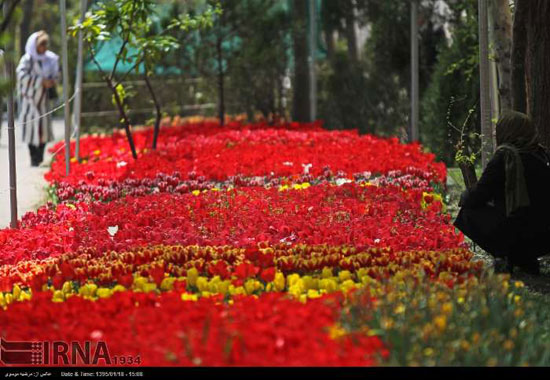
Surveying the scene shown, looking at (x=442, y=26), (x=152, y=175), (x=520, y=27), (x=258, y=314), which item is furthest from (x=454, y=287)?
(x=442, y=26)

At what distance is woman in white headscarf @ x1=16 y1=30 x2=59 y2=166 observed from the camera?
1778 cm

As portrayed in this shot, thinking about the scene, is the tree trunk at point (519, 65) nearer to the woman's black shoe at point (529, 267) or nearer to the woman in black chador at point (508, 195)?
the woman in black chador at point (508, 195)

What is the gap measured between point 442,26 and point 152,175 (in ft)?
26.7

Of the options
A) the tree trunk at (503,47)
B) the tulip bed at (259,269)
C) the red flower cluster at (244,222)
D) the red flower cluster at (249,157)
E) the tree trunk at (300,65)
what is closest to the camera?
the tulip bed at (259,269)

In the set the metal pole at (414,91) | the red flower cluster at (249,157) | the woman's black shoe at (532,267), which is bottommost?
the woman's black shoe at (532,267)

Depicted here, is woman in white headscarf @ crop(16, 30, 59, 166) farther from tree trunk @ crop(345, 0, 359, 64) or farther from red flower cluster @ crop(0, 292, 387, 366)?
red flower cluster @ crop(0, 292, 387, 366)

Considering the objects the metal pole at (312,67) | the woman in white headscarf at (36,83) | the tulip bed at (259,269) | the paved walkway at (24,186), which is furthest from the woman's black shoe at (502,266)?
the metal pole at (312,67)

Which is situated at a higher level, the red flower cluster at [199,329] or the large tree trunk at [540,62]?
the large tree trunk at [540,62]

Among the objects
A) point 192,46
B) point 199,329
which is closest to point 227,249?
point 199,329

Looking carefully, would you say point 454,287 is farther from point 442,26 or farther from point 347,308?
point 442,26

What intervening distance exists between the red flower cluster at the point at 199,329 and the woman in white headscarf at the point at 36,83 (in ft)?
38.4

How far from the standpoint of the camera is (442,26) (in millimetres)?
19438

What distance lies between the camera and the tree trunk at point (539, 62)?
9508 mm
